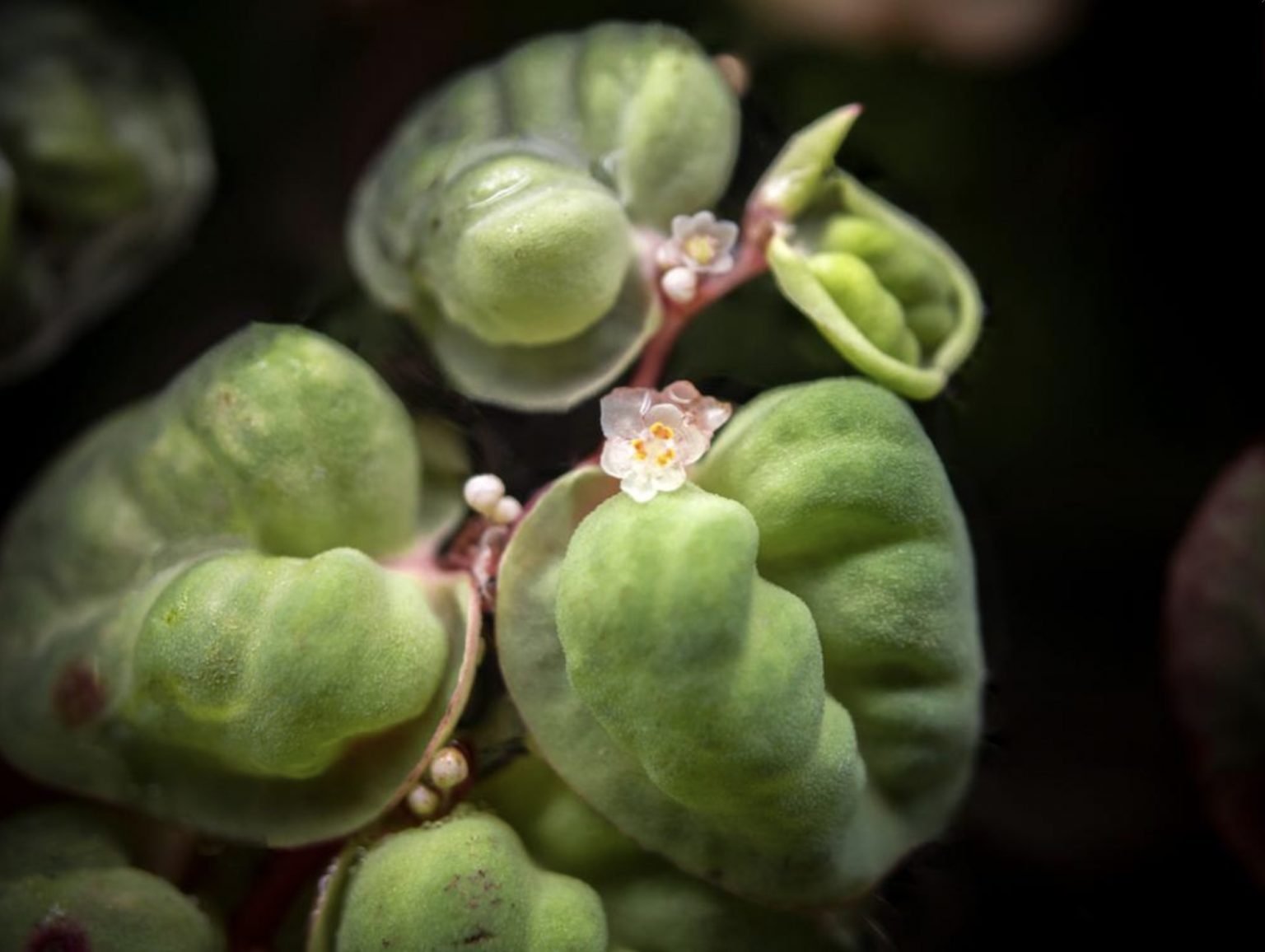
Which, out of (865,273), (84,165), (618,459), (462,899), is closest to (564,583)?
(618,459)

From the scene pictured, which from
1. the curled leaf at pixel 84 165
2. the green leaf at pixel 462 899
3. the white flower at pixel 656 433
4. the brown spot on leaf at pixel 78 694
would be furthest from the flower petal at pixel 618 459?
the curled leaf at pixel 84 165

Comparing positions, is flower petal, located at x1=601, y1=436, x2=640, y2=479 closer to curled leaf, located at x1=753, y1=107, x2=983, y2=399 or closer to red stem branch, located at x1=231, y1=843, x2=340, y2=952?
curled leaf, located at x1=753, y1=107, x2=983, y2=399

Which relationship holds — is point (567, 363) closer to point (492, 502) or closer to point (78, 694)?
point (492, 502)

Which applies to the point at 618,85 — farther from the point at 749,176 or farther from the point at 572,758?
the point at 572,758

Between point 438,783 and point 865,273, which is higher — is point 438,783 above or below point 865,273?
below

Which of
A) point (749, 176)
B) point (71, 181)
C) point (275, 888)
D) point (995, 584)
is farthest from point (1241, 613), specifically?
point (71, 181)

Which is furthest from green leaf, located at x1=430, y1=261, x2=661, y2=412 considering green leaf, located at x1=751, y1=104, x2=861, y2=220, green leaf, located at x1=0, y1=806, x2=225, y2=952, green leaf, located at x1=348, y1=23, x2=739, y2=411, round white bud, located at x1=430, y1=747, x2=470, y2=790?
green leaf, located at x1=0, y1=806, x2=225, y2=952
